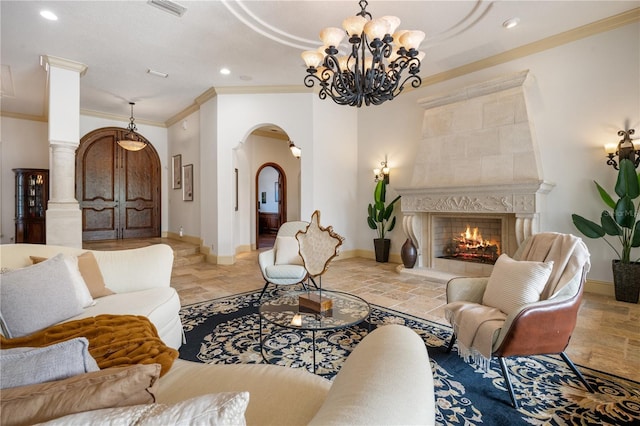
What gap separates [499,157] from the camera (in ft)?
14.0

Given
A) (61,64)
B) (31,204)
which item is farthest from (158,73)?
(31,204)

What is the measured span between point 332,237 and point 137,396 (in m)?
2.20

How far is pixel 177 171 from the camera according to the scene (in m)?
7.41

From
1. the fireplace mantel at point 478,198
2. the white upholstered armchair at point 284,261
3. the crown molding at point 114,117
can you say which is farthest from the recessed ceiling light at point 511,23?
the crown molding at point 114,117

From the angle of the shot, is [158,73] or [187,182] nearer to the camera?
[158,73]

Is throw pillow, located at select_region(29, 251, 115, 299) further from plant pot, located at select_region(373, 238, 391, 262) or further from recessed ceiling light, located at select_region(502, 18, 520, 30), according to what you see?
recessed ceiling light, located at select_region(502, 18, 520, 30)

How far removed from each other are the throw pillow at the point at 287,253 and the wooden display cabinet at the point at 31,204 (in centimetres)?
574

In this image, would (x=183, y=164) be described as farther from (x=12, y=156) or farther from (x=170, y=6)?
(x=170, y=6)

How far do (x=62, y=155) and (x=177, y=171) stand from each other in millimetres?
3143

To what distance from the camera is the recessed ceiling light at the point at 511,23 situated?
3.66m

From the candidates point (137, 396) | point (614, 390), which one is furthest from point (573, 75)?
point (137, 396)

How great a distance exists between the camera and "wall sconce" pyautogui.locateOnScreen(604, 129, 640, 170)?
3.45m

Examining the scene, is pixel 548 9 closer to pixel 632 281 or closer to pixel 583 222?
pixel 583 222

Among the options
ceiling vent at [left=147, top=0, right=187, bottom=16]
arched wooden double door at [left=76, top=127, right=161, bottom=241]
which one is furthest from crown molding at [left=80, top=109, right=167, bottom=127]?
ceiling vent at [left=147, top=0, right=187, bottom=16]
